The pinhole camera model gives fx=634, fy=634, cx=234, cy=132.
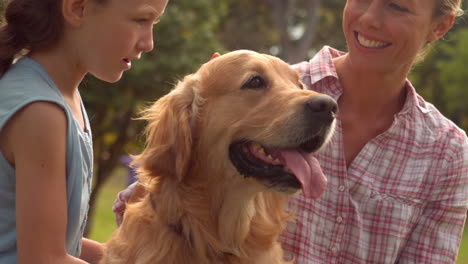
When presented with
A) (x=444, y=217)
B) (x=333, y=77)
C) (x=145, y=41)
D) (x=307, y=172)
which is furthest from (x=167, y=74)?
(x=307, y=172)

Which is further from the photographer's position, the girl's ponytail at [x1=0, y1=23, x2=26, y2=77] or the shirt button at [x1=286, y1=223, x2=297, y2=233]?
the shirt button at [x1=286, y1=223, x2=297, y2=233]

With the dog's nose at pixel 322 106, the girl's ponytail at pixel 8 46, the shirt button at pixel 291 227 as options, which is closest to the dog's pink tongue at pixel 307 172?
the dog's nose at pixel 322 106

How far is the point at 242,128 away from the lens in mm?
3260

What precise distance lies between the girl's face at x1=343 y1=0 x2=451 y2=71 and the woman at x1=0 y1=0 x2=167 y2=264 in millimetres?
1318

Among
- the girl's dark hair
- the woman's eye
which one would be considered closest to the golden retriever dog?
the woman's eye

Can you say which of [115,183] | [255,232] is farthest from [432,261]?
[115,183]

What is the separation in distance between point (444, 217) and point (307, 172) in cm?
118

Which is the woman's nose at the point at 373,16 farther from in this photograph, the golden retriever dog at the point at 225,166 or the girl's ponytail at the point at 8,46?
the girl's ponytail at the point at 8,46

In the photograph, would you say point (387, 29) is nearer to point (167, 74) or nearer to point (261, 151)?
point (261, 151)

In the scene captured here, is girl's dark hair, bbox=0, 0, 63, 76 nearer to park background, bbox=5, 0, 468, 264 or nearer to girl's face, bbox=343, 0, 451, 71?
park background, bbox=5, 0, 468, 264

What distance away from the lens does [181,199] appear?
3.20 m

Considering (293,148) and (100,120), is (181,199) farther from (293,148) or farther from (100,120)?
(100,120)

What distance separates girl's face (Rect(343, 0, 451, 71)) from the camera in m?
3.71

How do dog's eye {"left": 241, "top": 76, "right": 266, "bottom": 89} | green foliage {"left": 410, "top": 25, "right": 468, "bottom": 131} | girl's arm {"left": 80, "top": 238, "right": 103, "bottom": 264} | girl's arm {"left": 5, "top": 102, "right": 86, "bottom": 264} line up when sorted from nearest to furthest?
girl's arm {"left": 5, "top": 102, "right": 86, "bottom": 264}
dog's eye {"left": 241, "top": 76, "right": 266, "bottom": 89}
girl's arm {"left": 80, "top": 238, "right": 103, "bottom": 264}
green foliage {"left": 410, "top": 25, "right": 468, "bottom": 131}
